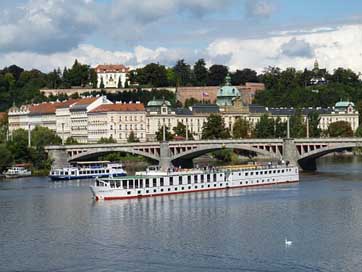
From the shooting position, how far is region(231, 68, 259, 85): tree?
163 meters

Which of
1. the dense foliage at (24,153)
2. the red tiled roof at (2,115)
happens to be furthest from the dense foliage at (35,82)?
the dense foliage at (24,153)

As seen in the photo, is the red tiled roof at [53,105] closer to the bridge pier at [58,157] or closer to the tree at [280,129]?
the tree at [280,129]

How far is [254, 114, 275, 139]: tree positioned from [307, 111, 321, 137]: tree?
4433 millimetres

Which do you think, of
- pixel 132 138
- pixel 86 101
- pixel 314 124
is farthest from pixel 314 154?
pixel 86 101

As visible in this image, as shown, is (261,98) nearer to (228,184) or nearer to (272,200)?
(228,184)

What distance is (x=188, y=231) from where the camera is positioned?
49.6 meters

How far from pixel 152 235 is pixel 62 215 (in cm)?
937

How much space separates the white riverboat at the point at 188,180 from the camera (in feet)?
213

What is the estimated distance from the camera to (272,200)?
2454 inches

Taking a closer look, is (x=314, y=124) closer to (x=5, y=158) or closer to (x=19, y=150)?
(x=19, y=150)

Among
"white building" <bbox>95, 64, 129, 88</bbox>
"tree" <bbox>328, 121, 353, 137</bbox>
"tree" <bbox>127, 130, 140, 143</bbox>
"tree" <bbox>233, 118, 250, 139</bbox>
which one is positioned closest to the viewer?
"tree" <bbox>127, 130, 140, 143</bbox>

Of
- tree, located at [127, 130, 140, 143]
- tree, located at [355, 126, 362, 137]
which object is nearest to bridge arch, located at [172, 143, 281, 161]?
tree, located at [127, 130, 140, 143]

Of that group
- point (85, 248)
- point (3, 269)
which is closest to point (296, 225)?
point (85, 248)

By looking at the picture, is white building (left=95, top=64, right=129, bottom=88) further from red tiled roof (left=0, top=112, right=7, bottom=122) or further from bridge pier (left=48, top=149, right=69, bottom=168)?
bridge pier (left=48, top=149, right=69, bottom=168)
